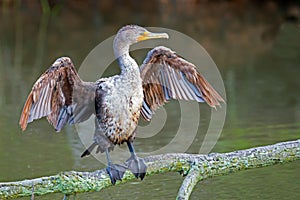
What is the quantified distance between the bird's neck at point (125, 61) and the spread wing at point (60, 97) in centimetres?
23

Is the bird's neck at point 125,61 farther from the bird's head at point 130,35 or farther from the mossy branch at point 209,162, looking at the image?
the mossy branch at point 209,162

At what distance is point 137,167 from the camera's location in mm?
4582

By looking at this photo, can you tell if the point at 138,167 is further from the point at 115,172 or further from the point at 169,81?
the point at 169,81

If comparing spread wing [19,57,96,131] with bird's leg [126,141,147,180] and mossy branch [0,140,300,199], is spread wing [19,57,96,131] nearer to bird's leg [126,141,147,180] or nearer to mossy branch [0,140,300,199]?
bird's leg [126,141,147,180]

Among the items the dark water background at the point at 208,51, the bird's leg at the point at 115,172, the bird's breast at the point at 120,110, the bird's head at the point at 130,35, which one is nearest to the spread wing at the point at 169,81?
the bird's head at the point at 130,35

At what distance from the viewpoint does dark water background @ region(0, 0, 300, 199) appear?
6.39 meters

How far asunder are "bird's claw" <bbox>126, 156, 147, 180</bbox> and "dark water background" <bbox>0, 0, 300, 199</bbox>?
125 cm

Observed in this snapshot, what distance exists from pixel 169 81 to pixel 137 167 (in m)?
0.90

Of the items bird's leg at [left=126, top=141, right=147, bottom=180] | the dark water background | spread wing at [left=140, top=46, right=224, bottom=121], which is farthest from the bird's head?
the dark water background

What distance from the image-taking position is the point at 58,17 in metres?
18.0

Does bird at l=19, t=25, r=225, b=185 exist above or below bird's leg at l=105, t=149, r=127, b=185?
above

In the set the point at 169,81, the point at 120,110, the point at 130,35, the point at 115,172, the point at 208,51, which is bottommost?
the point at 115,172

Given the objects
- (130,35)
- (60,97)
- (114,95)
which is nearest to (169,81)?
(130,35)

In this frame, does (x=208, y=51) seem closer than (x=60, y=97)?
No
